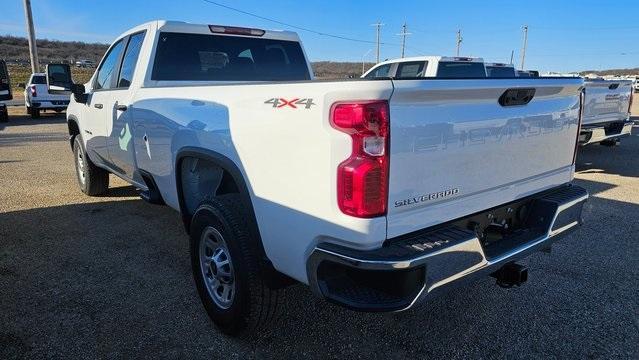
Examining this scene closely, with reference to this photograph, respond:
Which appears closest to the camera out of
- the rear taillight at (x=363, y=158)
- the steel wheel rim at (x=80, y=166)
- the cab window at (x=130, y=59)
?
the rear taillight at (x=363, y=158)

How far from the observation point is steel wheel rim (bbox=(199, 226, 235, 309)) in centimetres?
280

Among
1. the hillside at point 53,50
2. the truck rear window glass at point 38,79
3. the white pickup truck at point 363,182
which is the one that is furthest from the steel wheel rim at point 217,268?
the hillside at point 53,50

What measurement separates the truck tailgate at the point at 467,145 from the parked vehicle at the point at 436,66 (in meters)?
7.06

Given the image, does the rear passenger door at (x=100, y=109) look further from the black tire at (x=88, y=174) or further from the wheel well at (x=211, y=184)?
the wheel well at (x=211, y=184)

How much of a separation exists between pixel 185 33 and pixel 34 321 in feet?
8.73

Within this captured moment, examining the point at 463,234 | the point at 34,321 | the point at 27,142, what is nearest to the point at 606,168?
the point at 463,234

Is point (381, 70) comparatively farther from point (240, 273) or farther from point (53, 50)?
point (53, 50)

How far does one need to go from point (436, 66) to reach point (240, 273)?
827 cm

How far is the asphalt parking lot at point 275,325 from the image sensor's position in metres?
2.74

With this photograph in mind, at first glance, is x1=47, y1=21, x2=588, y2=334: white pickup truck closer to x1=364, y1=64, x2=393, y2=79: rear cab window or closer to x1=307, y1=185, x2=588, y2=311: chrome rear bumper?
x1=307, y1=185, x2=588, y2=311: chrome rear bumper

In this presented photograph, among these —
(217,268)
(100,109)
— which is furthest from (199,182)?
(100,109)

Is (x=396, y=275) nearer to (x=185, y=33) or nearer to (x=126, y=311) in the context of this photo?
(x=126, y=311)

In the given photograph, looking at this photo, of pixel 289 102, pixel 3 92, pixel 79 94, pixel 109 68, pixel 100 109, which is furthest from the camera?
pixel 3 92

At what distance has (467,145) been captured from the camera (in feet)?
7.56
